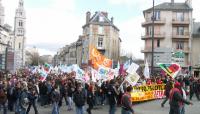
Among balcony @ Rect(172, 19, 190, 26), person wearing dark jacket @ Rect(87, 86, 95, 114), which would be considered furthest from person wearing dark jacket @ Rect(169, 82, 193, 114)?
balcony @ Rect(172, 19, 190, 26)

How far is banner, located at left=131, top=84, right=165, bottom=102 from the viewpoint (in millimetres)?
28391

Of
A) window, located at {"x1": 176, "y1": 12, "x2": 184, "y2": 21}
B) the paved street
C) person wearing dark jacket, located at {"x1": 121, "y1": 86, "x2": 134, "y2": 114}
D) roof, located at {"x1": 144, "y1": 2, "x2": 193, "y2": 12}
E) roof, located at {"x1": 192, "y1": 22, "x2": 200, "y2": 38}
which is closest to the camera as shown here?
person wearing dark jacket, located at {"x1": 121, "y1": 86, "x2": 134, "y2": 114}

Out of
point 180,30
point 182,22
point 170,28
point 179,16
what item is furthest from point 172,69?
point 179,16

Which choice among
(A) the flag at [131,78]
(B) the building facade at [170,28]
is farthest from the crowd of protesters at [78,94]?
(B) the building facade at [170,28]

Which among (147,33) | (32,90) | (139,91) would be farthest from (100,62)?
(147,33)

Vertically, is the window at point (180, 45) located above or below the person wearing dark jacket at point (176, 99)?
above

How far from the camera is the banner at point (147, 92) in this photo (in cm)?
2839

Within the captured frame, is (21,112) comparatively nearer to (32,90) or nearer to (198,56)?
(32,90)

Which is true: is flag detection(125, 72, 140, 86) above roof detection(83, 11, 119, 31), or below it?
below

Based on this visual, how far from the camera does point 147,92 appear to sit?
30.1 meters

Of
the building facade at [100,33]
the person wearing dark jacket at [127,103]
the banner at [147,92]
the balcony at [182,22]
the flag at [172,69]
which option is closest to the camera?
the person wearing dark jacket at [127,103]

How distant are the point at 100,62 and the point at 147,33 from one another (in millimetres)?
A: 50056

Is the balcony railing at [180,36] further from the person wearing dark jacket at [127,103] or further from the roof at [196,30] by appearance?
the person wearing dark jacket at [127,103]

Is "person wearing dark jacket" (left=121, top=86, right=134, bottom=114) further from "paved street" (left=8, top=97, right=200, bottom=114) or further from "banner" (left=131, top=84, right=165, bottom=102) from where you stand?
"banner" (left=131, top=84, right=165, bottom=102)
